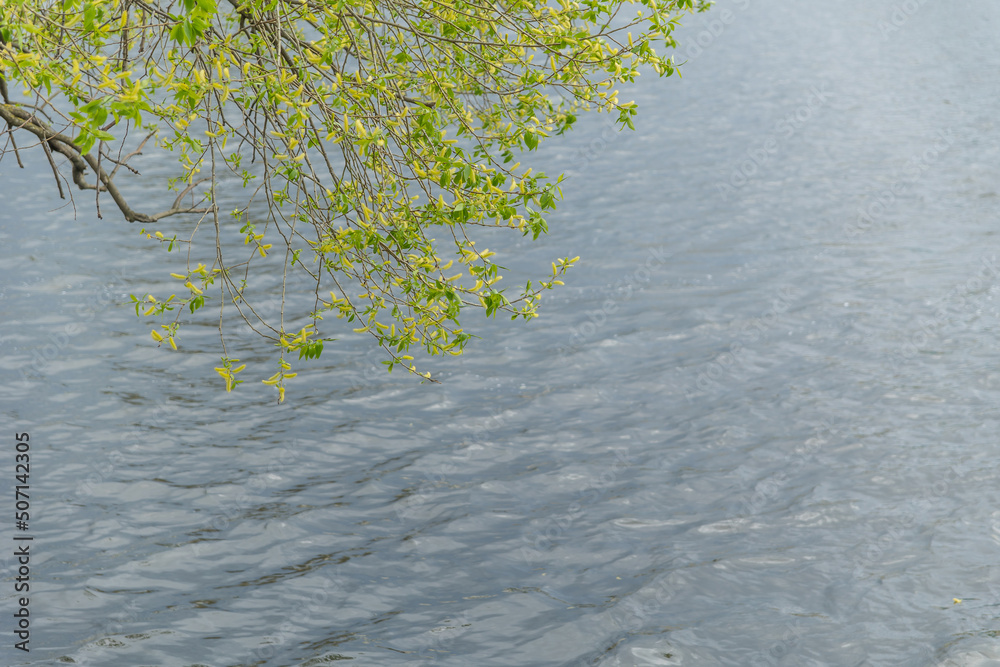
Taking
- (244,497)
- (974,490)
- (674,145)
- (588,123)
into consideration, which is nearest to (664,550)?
(974,490)

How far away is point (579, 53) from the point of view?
652cm

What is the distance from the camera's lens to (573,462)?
10703 mm

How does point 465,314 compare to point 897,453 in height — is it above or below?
above

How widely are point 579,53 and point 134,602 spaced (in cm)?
638

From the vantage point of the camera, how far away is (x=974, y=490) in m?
9.88

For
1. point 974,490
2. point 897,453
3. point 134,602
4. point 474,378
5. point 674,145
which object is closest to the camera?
point 134,602

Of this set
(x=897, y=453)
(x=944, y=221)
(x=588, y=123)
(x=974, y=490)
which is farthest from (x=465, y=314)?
(x=588, y=123)

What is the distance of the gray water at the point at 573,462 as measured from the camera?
8.07m

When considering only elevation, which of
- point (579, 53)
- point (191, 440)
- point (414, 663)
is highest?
point (579, 53)

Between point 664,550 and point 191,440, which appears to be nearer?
point 664,550

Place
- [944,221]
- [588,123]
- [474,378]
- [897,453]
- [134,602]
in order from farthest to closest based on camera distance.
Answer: [588,123] < [944,221] < [474,378] < [897,453] < [134,602]

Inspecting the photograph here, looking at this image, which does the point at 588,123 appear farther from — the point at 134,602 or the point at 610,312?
the point at 134,602

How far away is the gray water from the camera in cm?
807

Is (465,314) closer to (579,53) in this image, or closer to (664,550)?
(664,550)
